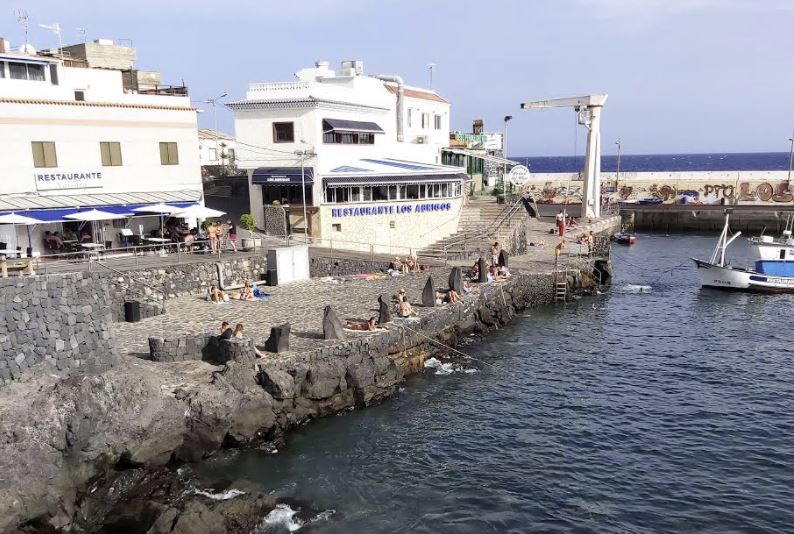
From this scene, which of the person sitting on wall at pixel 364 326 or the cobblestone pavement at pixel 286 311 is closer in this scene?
the cobblestone pavement at pixel 286 311

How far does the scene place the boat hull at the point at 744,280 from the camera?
4356cm

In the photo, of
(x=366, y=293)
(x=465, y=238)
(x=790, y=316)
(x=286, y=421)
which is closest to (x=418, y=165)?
(x=465, y=238)

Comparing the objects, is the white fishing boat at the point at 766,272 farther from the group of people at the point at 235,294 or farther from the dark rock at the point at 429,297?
the group of people at the point at 235,294

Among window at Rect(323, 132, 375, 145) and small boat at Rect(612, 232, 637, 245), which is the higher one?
window at Rect(323, 132, 375, 145)

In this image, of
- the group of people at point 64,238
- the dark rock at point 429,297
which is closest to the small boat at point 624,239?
the dark rock at point 429,297

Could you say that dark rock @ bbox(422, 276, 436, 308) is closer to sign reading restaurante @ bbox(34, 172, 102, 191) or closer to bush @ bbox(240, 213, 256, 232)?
bush @ bbox(240, 213, 256, 232)

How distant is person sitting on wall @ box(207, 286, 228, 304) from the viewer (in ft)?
97.5

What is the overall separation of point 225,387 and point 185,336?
3.41 m

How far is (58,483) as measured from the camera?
671 inches

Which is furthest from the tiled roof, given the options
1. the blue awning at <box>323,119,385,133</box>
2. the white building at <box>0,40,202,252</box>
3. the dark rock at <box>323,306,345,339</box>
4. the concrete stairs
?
the dark rock at <box>323,306,345,339</box>

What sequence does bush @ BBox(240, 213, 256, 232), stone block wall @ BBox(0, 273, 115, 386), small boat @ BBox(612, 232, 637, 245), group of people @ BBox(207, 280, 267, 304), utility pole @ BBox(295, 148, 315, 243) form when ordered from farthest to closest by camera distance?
small boat @ BBox(612, 232, 637, 245)
bush @ BBox(240, 213, 256, 232)
utility pole @ BBox(295, 148, 315, 243)
group of people @ BBox(207, 280, 267, 304)
stone block wall @ BBox(0, 273, 115, 386)

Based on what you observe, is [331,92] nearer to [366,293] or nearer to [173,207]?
[173,207]

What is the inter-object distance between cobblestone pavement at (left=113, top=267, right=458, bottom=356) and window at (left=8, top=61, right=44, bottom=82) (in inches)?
528

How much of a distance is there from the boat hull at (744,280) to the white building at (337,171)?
753 inches
